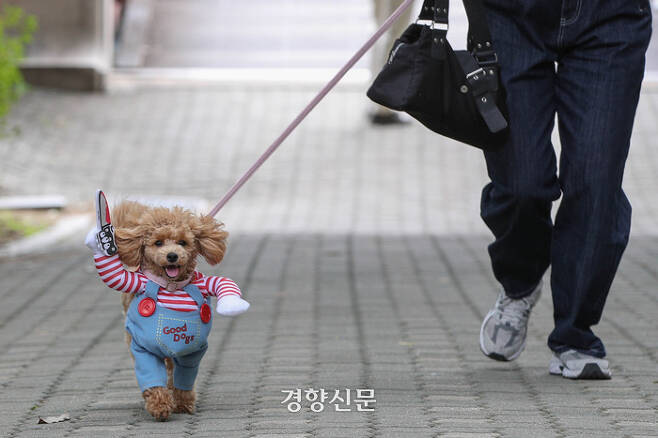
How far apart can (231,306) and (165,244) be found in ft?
0.95

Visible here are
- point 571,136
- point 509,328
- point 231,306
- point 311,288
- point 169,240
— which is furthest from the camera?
point 311,288

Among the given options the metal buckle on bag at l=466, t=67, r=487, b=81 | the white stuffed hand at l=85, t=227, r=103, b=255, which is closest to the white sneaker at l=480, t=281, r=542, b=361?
the metal buckle on bag at l=466, t=67, r=487, b=81

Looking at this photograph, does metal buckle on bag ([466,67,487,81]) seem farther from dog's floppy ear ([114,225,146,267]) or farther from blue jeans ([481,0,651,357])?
dog's floppy ear ([114,225,146,267])

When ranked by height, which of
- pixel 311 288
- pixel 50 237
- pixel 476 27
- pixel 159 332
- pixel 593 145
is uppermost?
pixel 476 27

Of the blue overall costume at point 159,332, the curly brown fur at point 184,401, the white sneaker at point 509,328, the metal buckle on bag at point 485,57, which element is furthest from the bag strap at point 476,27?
the curly brown fur at point 184,401

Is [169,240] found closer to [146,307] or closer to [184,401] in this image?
[146,307]

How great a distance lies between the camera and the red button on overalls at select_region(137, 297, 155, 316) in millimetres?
3766

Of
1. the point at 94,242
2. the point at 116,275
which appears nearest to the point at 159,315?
the point at 116,275

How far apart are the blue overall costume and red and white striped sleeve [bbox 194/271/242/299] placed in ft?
0.11

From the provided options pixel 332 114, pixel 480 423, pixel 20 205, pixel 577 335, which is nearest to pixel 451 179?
Result: pixel 332 114

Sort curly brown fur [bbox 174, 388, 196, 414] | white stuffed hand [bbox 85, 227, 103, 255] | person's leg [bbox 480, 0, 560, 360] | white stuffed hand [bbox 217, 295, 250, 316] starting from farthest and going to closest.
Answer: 1. person's leg [bbox 480, 0, 560, 360]
2. curly brown fur [bbox 174, 388, 196, 414]
3. white stuffed hand [bbox 85, 227, 103, 255]
4. white stuffed hand [bbox 217, 295, 250, 316]

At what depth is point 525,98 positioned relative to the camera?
439 cm

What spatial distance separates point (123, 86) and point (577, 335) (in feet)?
38.6

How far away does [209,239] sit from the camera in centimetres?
377
